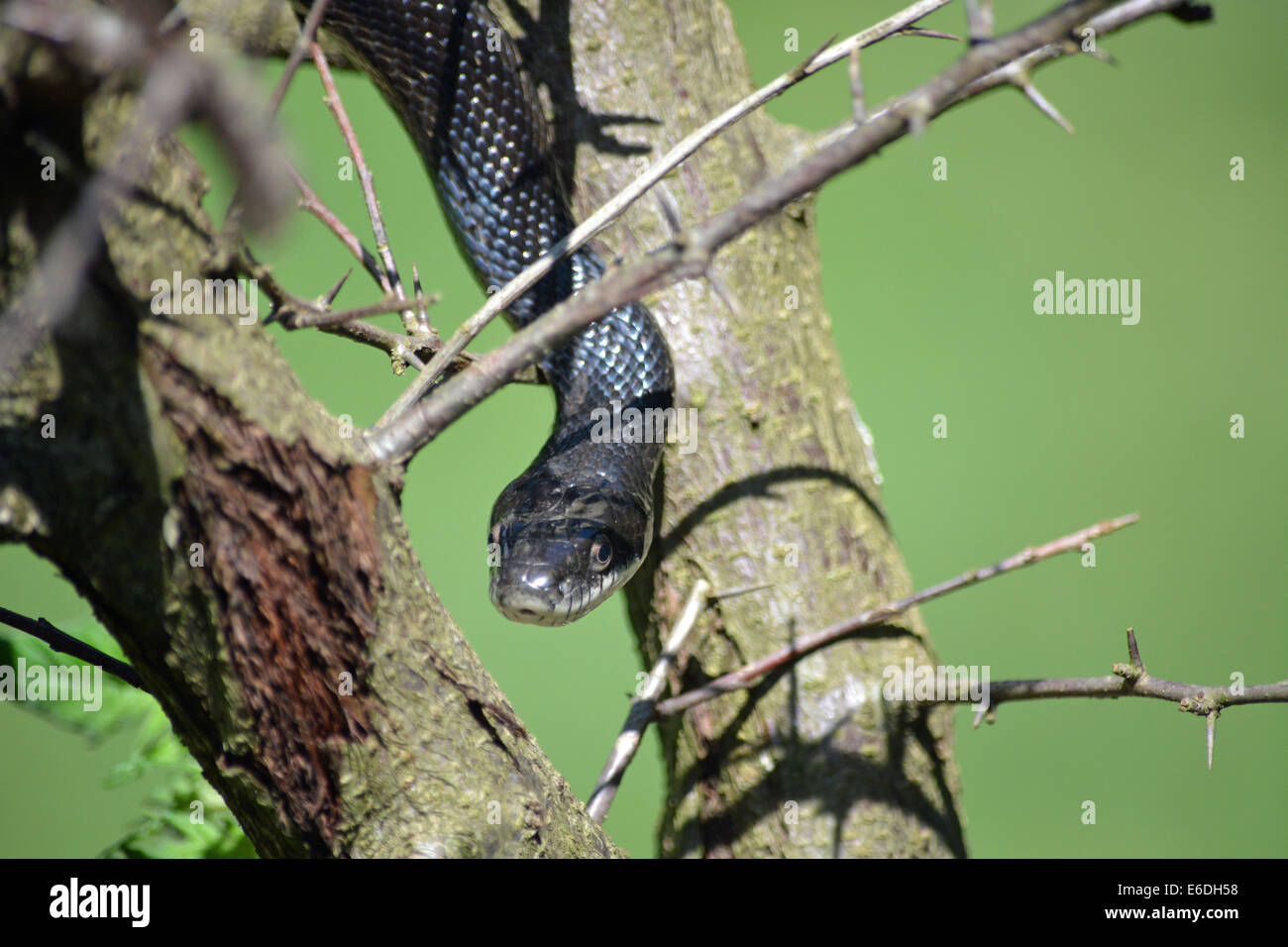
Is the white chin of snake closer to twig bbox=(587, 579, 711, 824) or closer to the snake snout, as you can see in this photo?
the snake snout

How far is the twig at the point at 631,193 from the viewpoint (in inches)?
34.0

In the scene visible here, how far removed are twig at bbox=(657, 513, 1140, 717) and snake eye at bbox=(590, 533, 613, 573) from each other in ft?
1.30

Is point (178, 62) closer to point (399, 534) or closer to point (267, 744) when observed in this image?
point (399, 534)

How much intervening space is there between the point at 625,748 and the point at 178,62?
39.6 inches

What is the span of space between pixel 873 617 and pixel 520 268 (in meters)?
1.06

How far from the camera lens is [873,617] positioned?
1.21 m

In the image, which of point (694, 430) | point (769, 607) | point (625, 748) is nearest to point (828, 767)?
point (769, 607)

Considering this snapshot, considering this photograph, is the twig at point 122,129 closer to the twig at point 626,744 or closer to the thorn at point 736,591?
the twig at point 626,744

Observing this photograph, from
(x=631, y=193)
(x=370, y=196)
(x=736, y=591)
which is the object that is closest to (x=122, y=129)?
→ (x=631, y=193)

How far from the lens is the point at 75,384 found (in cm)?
64

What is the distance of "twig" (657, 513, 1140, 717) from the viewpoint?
108 centimetres

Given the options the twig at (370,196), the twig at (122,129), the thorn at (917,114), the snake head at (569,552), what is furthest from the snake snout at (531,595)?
the thorn at (917,114)

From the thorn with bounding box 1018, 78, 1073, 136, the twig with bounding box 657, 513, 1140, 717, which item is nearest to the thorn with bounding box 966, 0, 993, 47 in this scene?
the thorn with bounding box 1018, 78, 1073, 136

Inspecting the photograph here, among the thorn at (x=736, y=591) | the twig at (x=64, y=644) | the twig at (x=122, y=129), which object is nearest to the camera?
the twig at (x=122, y=129)
